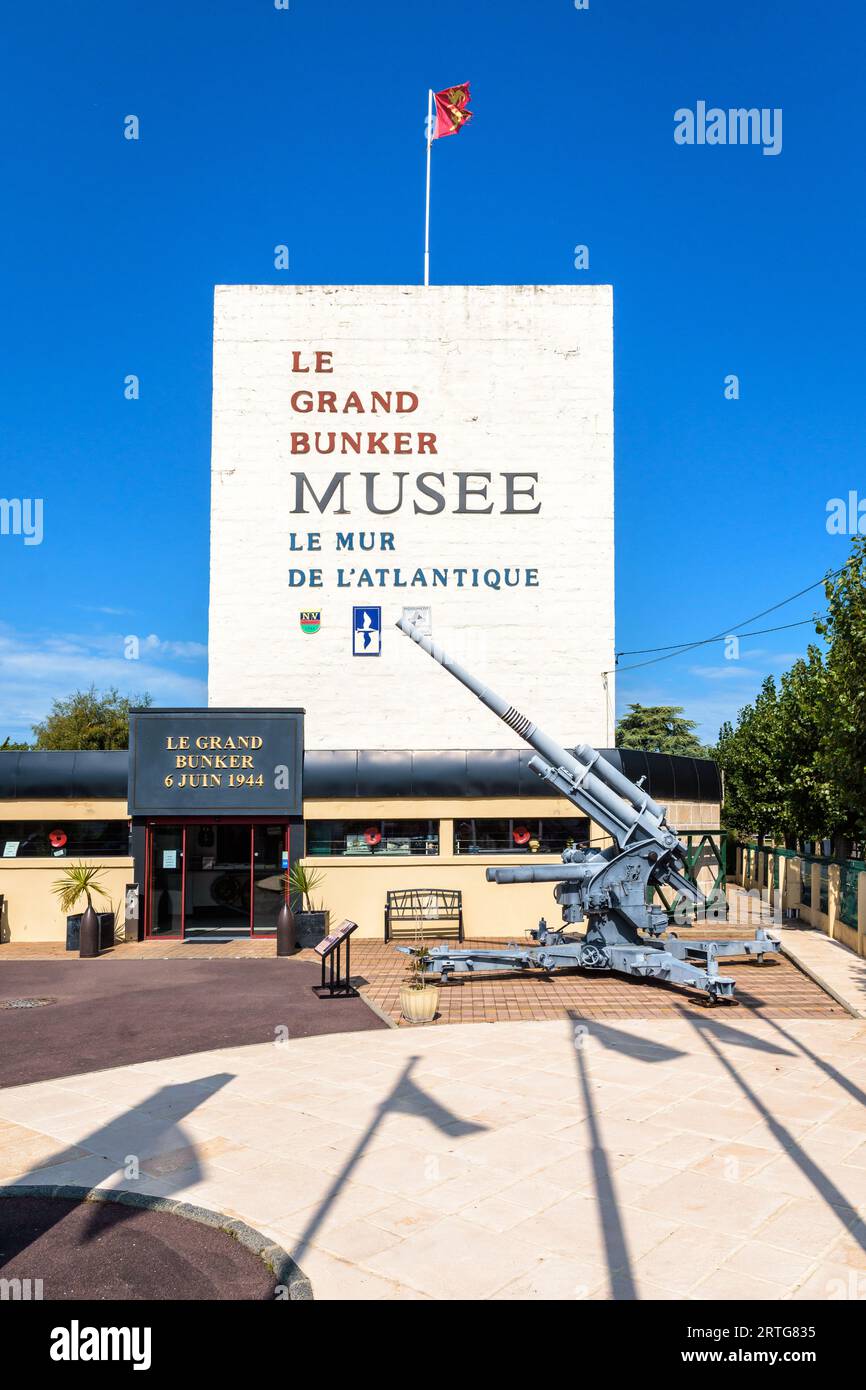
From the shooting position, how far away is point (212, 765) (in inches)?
871

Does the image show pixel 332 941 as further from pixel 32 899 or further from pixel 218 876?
pixel 32 899

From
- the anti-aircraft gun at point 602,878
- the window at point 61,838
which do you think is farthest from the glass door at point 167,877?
the anti-aircraft gun at point 602,878

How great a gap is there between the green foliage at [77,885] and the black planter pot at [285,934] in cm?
443

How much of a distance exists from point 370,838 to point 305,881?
1868mm

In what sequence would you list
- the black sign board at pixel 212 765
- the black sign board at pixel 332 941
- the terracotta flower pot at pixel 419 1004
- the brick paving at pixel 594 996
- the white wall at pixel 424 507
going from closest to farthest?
the terracotta flower pot at pixel 419 1004, the brick paving at pixel 594 996, the black sign board at pixel 332 941, the black sign board at pixel 212 765, the white wall at pixel 424 507

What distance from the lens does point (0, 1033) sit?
43.6ft

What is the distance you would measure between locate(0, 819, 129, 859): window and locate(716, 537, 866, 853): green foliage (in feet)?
51.8

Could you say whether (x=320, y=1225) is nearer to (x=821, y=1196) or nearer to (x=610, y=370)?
(x=821, y=1196)

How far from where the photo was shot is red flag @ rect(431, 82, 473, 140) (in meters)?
25.4

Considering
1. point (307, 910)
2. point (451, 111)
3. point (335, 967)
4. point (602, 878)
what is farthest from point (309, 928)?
point (451, 111)

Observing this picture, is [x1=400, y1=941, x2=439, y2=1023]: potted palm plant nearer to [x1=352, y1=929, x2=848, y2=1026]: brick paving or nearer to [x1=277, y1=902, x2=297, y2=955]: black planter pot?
[x1=352, y1=929, x2=848, y2=1026]: brick paving

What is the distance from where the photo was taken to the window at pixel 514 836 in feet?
74.1

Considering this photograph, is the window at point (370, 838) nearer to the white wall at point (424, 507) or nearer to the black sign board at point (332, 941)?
the white wall at point (424, 507)
